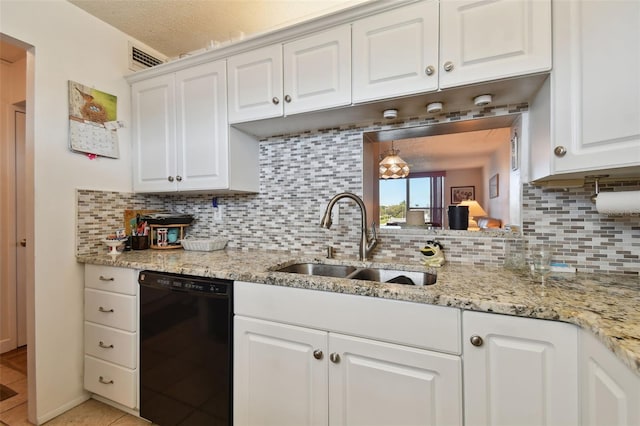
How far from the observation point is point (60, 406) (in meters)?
1.72

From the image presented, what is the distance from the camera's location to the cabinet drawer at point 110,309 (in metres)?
1.64

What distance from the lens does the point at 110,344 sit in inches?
67.5

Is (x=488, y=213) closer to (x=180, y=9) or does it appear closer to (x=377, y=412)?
(x=377, y=412)

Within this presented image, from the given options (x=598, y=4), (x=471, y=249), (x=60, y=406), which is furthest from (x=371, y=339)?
(x=60, y=406)

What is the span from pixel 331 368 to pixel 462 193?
4.08 feet

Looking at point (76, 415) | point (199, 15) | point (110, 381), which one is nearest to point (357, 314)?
point (110, 381)

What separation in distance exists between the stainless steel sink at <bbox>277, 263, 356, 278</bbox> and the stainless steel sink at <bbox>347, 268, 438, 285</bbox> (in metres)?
0.09

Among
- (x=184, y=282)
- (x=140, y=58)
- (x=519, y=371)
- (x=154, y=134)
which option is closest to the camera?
(x=519, y=371)

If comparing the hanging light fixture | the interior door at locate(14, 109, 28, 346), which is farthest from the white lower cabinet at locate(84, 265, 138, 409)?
the hanging light fixture

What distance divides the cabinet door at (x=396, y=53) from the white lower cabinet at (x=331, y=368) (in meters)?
0.96

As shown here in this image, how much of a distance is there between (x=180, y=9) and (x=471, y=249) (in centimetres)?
226

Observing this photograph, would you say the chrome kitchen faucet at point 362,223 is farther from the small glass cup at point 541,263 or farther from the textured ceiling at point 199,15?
the textured ceiling at point 199,15

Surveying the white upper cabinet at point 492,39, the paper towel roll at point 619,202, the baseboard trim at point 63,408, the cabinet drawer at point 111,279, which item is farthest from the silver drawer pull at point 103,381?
the paper towel roll at point 619,202

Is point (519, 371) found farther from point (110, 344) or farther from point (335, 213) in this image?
point (110, 344)
